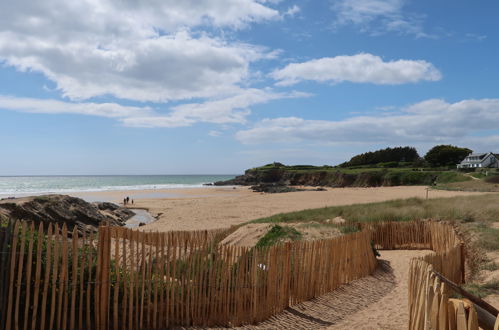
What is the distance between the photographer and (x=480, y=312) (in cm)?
399

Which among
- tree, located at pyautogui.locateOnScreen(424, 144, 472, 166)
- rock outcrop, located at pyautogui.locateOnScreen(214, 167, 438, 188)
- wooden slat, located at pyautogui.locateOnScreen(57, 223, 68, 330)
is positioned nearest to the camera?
wooden slat, located at pyautogui.locateOnScreen(57, 223, 68, 330)

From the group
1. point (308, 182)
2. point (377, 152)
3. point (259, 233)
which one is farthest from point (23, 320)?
point (377, 152)

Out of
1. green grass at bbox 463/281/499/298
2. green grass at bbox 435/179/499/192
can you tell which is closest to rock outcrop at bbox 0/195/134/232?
green grass at bbox 463/281/499/298

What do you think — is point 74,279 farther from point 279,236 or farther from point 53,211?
point 53,211

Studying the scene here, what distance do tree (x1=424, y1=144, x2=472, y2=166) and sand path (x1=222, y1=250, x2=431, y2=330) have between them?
285ft

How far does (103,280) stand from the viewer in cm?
581

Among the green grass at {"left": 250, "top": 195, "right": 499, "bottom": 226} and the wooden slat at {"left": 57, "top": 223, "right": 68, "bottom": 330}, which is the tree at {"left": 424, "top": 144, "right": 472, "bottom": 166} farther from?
the wooden slat at {"left": 57, "top": 223, "right": 68, "bottom": 330}

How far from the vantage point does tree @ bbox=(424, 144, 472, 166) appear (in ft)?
297

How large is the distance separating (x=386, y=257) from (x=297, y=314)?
746 cm

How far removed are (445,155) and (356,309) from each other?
91.9m

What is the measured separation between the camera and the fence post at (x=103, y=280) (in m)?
5.74

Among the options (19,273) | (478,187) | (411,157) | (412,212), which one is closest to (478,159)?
(411,157)

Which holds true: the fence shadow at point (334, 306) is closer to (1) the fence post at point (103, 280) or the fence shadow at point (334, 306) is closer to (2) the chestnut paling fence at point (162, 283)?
(2) the chestnut paling fence at point (162, 283)

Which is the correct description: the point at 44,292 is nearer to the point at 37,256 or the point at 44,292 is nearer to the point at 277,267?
the point at 37,256
